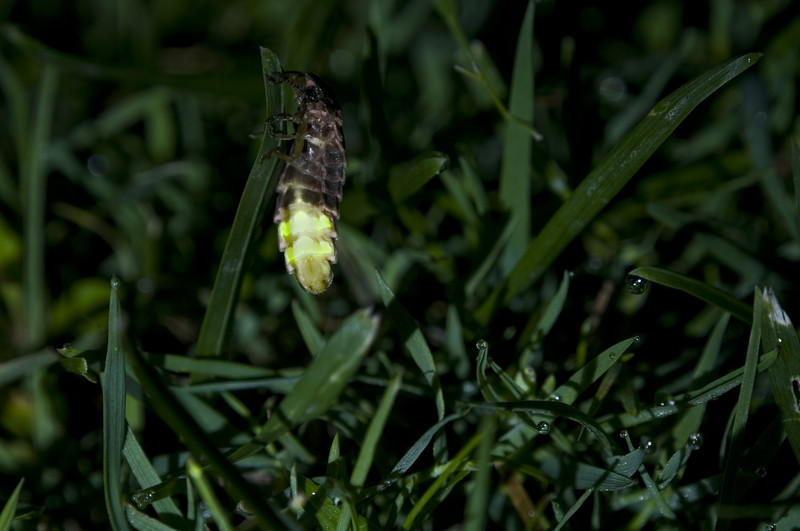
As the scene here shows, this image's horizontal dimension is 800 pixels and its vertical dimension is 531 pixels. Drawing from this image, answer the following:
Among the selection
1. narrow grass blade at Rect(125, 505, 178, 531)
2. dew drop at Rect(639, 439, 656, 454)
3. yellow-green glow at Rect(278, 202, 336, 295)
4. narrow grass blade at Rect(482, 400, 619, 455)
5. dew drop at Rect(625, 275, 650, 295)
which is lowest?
narrow grass blade at Rect(125, 505, 178, 531)

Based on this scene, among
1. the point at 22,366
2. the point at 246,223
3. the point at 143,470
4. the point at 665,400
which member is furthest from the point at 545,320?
the point at 22,366

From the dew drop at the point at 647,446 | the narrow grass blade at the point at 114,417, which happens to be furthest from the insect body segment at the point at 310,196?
the dew drop at the point at 647,446

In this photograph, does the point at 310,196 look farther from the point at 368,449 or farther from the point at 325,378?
the point at 368,449

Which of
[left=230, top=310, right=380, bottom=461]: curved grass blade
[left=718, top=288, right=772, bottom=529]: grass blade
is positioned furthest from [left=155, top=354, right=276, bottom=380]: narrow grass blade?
[left=718, top=288, right=772, bottom=529]: grass blade

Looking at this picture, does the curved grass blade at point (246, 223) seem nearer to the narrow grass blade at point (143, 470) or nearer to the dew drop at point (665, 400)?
the narrow grass blade at point (143, 470)

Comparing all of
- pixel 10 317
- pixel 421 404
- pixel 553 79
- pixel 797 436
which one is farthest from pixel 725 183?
pixel 10 317

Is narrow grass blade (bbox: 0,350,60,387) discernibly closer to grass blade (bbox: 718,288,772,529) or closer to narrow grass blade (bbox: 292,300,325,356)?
narrow grass blade (bbox: 292,300,325,356)
